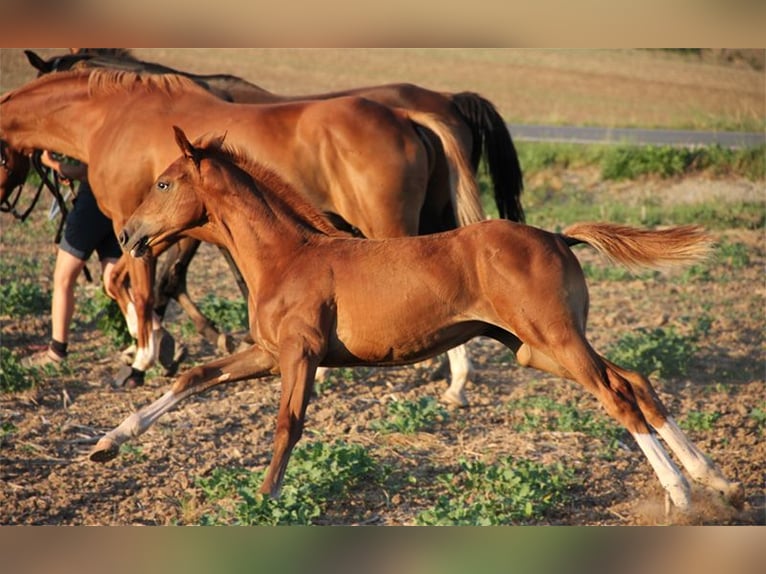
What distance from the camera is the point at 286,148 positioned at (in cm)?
759

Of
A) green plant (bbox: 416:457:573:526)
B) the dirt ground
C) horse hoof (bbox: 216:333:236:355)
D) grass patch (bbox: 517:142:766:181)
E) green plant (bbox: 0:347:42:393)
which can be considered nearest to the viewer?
green plant (bbox: 416:457:573:526)

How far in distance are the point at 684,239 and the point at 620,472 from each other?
139cm

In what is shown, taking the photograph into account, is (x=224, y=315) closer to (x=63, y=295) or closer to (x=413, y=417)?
(x=63, y=295)

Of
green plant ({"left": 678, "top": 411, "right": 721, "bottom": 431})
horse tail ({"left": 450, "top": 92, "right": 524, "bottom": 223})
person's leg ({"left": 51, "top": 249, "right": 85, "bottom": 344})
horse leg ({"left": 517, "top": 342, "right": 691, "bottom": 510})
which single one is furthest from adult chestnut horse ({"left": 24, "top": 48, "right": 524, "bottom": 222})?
horse leg ({"left": 517, "top": 342, "right": 691, "bottom": 510})

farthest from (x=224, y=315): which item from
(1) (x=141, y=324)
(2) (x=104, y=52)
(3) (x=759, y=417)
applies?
(3) (x=759, y=417)

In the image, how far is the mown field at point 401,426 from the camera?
17.8 ft

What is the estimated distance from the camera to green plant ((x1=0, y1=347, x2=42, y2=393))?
7406 millimetres

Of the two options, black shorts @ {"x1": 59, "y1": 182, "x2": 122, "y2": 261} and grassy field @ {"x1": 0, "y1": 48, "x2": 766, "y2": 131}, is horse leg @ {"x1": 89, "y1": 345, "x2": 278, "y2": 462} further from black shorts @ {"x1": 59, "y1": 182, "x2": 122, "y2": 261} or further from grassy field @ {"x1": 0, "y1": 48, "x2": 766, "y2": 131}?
grassy field @ {"x1": 0, "y1": 48, "x2": 766, "y2": 131}

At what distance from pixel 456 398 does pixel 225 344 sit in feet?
6.62

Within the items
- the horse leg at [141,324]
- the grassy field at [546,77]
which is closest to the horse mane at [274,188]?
the horse leg at [141,324]

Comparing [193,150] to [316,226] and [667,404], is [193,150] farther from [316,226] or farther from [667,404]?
[667,404]

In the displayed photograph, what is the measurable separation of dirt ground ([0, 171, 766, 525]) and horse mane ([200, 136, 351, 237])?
137 centimetres

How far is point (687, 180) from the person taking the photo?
16141mm

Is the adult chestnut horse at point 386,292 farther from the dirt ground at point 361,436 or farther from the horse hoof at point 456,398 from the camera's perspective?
the horse hoof at point 456,398
